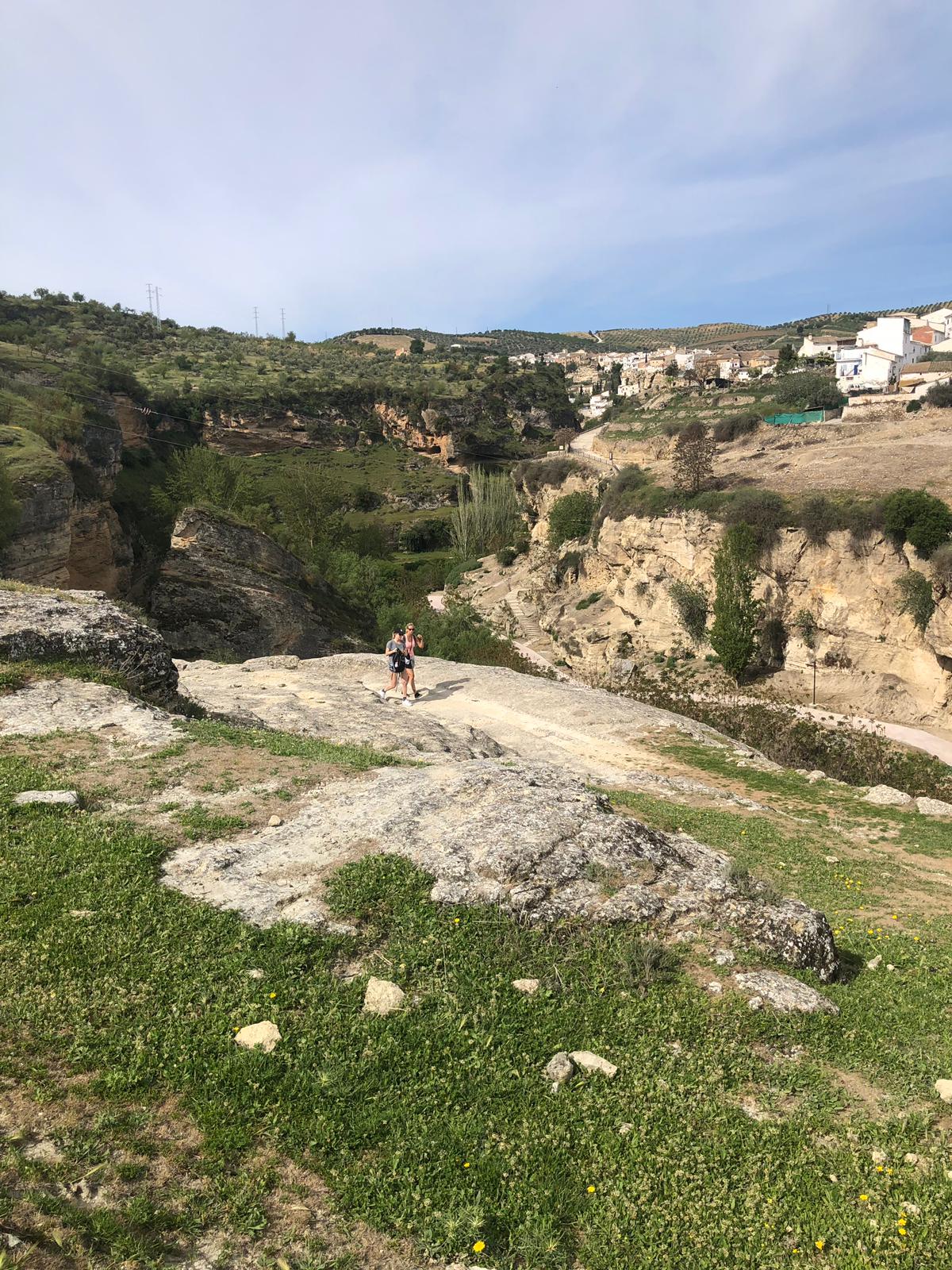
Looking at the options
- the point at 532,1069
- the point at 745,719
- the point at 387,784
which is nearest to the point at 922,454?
the point at 745,719

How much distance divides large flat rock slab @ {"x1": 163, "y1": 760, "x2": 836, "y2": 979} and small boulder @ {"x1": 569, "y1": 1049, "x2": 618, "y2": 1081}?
134 cm

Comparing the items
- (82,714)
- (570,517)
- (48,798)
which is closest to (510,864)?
(48,798)

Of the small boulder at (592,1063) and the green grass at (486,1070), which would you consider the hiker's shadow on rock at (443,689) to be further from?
the small boulder at (592,1063)

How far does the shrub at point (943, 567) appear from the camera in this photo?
94.1 feet

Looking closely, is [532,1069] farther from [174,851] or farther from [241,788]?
[241,788]

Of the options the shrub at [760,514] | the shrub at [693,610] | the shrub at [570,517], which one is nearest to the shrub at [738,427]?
the shrub at [570,517]

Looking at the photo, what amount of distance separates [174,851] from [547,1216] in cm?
454

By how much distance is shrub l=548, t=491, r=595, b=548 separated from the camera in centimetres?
6378

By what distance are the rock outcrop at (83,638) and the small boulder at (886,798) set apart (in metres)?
14.7

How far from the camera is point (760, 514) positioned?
36250 mm

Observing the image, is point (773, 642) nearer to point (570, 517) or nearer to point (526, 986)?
point (570, 517)

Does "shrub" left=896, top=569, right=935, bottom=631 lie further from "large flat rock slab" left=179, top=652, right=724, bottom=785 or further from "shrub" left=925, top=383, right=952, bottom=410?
"shrub" left=925, top=383, right=952, bottom=410

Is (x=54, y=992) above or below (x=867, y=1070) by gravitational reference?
above

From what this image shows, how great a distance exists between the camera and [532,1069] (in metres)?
4.64
